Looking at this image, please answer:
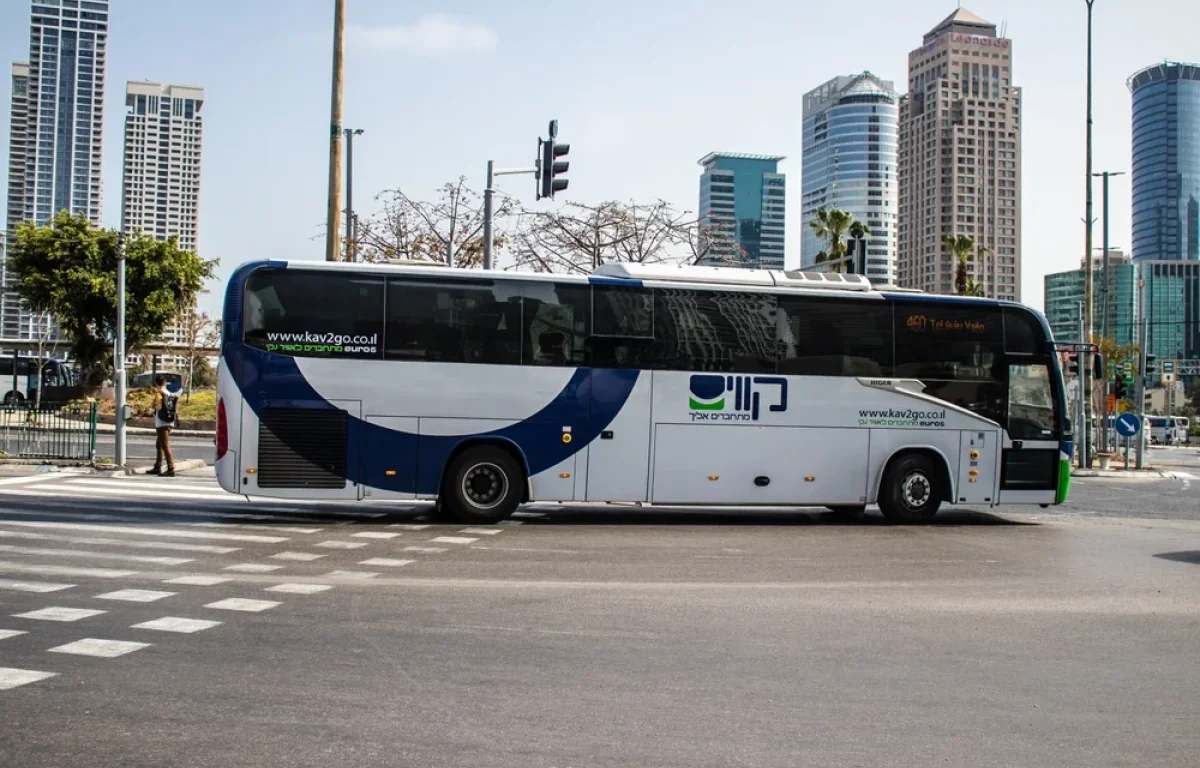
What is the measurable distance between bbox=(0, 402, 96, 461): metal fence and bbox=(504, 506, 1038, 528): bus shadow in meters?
11.7

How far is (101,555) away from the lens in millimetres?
11250

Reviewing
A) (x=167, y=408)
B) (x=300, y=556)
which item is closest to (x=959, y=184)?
(x=167, y=408)

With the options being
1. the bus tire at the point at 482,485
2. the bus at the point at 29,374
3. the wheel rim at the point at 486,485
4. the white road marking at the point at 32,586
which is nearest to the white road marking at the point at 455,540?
the bus tire at the point at 482,485

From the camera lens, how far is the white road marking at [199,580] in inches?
382

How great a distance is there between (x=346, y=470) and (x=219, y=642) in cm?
721

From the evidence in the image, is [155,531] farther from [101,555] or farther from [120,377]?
[120,377]

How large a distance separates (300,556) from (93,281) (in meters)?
34.0

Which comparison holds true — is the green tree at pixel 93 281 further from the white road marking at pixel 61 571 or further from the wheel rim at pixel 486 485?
the white road marking at pixel 61 571

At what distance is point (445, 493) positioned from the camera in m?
15.0

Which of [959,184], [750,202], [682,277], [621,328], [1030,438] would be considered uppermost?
[750,202]

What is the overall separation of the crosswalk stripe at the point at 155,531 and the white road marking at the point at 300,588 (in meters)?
3.10

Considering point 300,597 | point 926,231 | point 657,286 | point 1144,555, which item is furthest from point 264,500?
point 926,231

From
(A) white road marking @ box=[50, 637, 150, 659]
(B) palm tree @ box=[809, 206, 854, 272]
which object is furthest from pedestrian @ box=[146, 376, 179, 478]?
(B) palm tree @ box=[809, 206, 854, 272]

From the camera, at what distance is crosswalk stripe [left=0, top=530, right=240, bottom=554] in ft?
38.8
